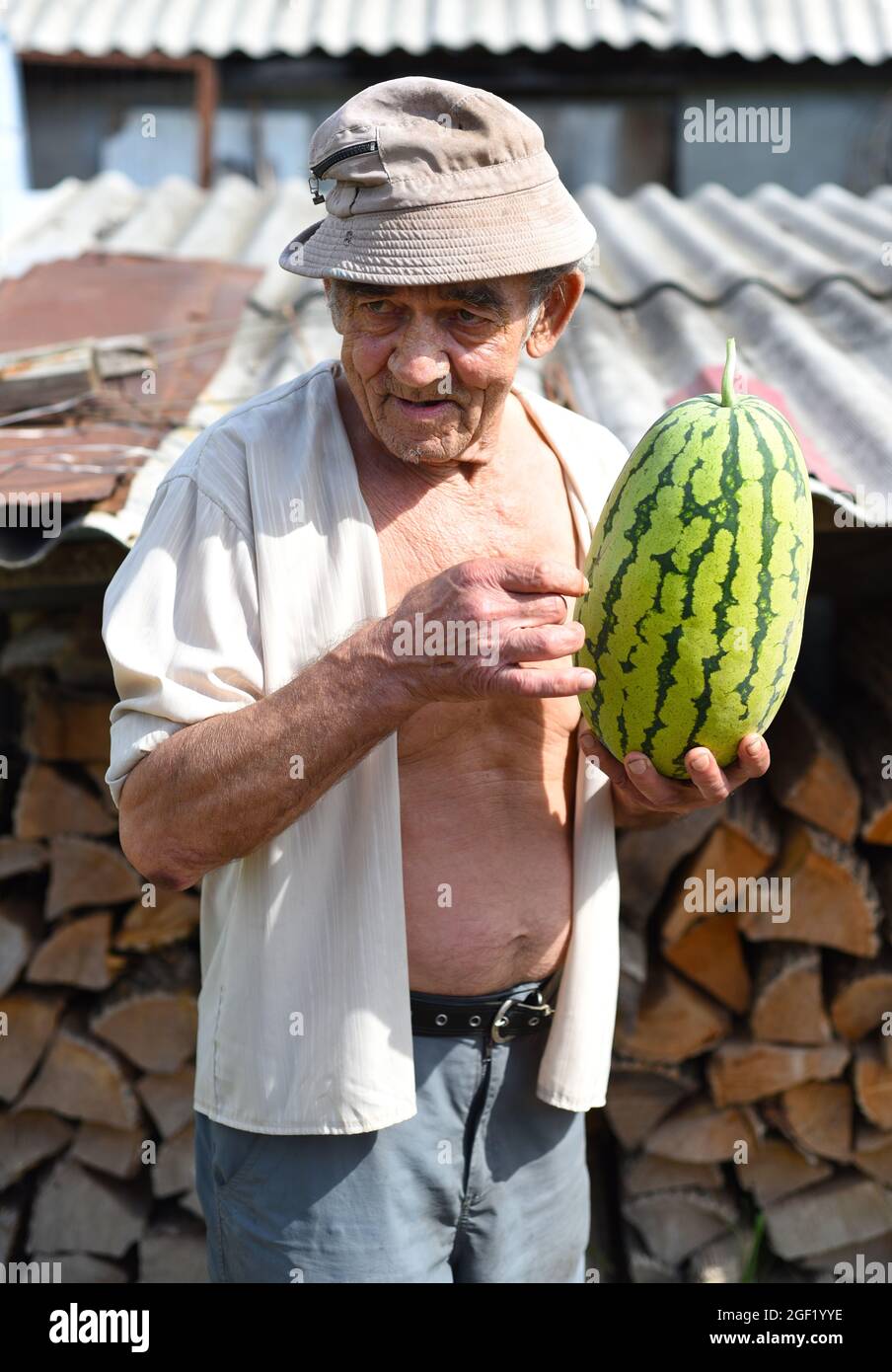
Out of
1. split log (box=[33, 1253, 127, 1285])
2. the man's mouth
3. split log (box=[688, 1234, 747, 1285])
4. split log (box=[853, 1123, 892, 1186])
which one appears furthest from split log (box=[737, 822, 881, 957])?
split log (box=[33, 1253, 127, 1285])

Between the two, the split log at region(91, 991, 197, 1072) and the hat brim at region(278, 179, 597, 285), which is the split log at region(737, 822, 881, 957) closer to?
the split log at region(91, 991, 197, 1072)

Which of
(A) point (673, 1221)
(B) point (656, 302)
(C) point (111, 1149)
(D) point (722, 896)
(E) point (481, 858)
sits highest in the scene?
(B) point (656, 302)

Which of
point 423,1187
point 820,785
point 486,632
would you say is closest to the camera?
point 486,632

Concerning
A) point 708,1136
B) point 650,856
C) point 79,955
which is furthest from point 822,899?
point 79,955

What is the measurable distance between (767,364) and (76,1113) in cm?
304

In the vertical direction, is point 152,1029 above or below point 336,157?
below

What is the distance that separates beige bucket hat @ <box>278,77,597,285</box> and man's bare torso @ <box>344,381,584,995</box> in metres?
0.42

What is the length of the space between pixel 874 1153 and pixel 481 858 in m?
2.25

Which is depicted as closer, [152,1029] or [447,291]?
[447,291]

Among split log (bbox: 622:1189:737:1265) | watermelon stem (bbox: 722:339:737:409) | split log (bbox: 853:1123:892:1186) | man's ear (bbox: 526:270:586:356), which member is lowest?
split log (bbox: 622:1189:737:1265)

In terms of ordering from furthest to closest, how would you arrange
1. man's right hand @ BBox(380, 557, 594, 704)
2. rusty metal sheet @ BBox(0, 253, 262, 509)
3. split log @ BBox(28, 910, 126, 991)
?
split log @ BBox(28, 910, 126, 991)
rusty metal sheet @ BBox(0, 253, 262, 509)
man's right hand @ BBox(380, 557, 594, 704)

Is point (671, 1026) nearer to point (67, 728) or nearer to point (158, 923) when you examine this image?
point (158, 923)

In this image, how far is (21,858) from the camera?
3672 millimetres

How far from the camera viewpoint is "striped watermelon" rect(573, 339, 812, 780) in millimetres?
1990
